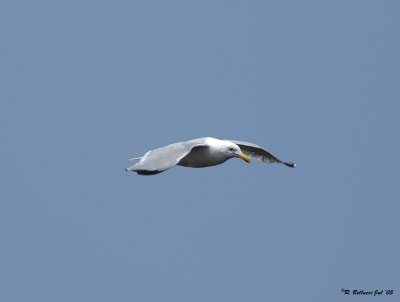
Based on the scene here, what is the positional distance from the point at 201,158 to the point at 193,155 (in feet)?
0.50

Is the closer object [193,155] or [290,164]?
[193,155]

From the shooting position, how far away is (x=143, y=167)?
15648mm

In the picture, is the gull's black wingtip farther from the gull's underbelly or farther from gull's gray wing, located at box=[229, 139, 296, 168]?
the gull's underbelly

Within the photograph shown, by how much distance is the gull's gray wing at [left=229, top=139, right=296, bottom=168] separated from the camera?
67.6 feet

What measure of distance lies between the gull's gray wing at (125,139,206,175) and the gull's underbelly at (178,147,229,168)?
26cm

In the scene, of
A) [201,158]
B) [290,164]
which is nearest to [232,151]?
[201,158]

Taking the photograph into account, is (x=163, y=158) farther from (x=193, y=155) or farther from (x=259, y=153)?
(x=259, y=153)

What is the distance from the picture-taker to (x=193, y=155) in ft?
59.2

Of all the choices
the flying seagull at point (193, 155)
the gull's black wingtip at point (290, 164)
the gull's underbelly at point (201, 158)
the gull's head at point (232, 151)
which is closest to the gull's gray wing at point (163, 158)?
the flying seagull at point (193, 155)

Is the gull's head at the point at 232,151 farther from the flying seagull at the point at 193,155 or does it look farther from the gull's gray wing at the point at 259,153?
the gull's gray wing at the point at 259,153

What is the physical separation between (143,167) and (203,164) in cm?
271

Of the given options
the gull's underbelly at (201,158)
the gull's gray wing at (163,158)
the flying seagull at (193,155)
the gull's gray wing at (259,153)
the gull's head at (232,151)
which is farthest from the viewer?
the gull's gray wing at (259,153)

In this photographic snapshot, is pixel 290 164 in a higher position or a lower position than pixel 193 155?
lower

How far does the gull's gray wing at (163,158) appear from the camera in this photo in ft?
51.1
